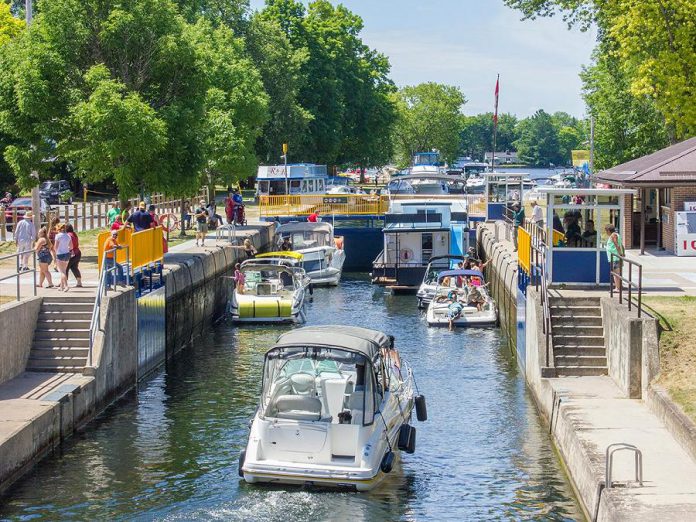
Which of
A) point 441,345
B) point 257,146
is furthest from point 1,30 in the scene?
point 441,345

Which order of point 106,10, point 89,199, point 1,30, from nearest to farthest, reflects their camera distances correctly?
point 106,10 < point 1,30 < point 89,199

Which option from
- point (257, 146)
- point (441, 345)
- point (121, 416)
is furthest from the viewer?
point (257, 146)

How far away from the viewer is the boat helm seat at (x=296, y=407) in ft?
63.8

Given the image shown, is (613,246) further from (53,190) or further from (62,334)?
(53,190)

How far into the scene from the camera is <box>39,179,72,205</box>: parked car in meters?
68.2

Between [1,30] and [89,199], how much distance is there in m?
12.8

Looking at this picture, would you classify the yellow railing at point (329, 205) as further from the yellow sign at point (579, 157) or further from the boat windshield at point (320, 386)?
the yellow sign at point (579, 157)

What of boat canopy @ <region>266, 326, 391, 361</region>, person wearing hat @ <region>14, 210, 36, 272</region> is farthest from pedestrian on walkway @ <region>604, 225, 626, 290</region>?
person wearing hat @ <region>14, 210, 36, 272</region>

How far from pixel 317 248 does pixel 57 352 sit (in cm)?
2598

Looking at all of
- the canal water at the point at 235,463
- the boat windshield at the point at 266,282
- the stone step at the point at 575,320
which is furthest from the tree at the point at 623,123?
the stone step at the point at 575,320

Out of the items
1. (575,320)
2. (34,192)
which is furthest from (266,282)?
(575,320)

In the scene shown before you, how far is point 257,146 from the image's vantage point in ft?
280

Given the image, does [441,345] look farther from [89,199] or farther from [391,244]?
[89,199]

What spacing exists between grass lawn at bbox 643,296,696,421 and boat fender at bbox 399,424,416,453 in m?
4.62
